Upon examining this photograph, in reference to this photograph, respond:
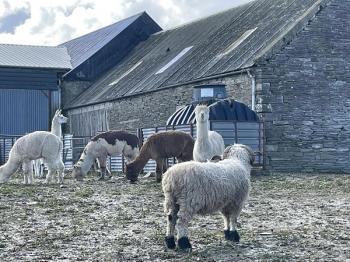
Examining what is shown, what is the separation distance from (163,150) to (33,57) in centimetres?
2506

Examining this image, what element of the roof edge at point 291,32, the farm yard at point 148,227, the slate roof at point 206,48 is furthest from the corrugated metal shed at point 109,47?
the farm yard at point 148,227

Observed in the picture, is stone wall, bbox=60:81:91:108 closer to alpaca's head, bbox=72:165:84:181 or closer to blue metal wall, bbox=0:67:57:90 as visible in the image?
blue metal wall, bbox=0:67:57:90

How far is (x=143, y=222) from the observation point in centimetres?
1099

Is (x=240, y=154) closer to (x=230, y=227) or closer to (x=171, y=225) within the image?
(x=230, y=227)

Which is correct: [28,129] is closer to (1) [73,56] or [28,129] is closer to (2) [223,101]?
(1) [73,56]

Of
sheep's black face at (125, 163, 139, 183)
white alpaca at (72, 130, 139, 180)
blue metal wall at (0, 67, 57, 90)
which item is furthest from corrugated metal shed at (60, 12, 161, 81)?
sheep's black face at (125, 163, 139, 183)

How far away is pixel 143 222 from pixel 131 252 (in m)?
2.51

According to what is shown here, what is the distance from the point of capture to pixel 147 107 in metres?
Answer: 31.9

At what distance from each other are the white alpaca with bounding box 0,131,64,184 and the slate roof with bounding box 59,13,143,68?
24761 millimetres

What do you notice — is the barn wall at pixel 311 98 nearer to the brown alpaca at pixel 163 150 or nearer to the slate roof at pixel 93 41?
the brown alpaca at pixel 163 150

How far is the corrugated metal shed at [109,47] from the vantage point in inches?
1705

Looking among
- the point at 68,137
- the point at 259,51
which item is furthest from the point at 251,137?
the point at 68,137

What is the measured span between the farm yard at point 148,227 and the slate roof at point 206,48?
10498 mm

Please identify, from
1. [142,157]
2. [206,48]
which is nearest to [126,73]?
[206,48]
